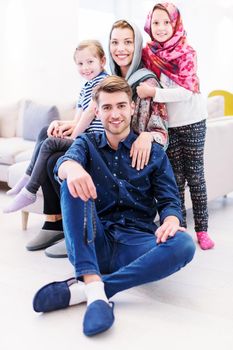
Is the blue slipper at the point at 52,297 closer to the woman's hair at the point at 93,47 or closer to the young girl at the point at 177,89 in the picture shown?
the young girl at the point at 177,89

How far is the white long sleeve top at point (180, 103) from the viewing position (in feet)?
8.21

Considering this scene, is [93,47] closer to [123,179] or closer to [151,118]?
[151,118]

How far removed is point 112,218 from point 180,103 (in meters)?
0.74

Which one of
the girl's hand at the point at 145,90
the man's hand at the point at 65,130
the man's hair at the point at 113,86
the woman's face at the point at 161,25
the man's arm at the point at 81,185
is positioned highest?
the woman's face at the point at 161,25

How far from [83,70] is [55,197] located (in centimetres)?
70

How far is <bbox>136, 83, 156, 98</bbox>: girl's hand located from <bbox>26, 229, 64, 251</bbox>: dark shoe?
919 mm

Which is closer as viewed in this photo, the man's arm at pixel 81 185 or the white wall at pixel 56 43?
the man's arm at pixel 81 185

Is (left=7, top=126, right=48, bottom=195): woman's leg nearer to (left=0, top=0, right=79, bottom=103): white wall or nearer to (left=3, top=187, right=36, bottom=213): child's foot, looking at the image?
(left=3, top=187, right=36, bottom=213): child's foot

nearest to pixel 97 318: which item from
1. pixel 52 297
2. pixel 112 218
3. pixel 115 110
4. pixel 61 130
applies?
pixel 52 297

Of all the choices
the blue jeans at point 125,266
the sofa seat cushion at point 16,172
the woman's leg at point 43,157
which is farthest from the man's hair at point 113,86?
the sofa seat cushion at point 16,172

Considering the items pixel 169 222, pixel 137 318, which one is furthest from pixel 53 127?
pixel 137 318

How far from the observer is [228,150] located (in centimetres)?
355

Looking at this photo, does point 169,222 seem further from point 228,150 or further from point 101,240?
point 228,150

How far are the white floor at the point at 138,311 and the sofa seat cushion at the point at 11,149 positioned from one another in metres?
1.41
